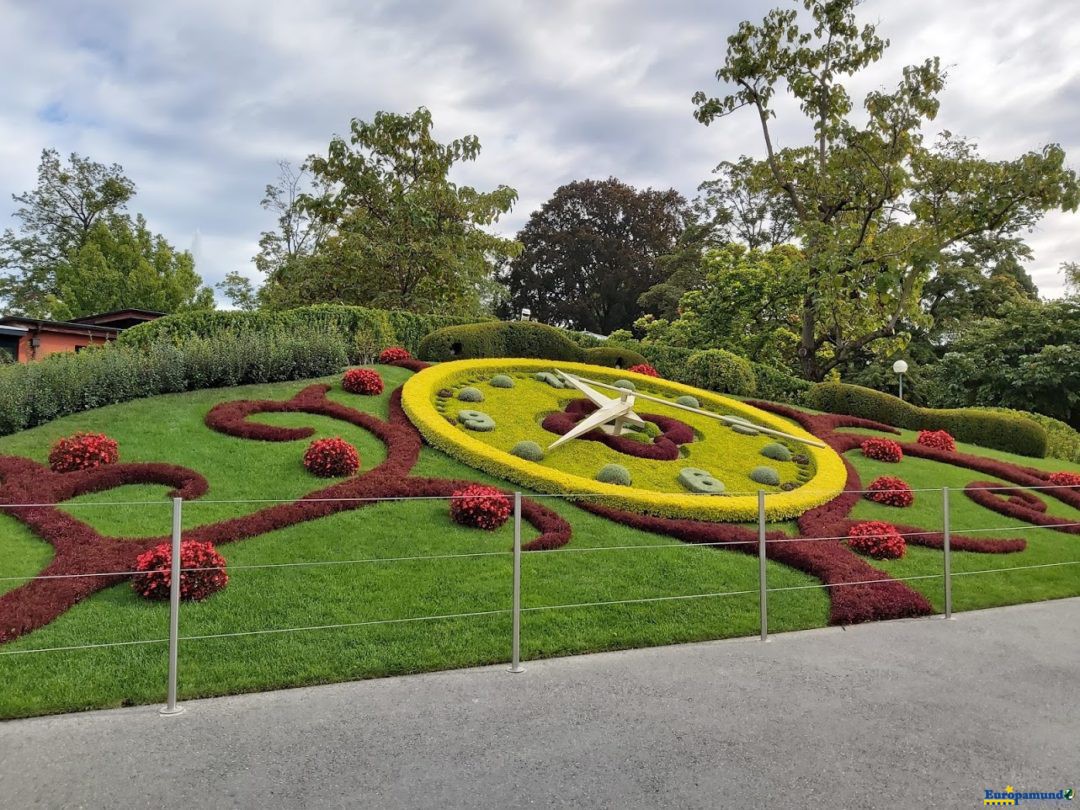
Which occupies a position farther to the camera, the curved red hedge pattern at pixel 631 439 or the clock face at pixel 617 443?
the curved red hedge pattern at pixel 631 439

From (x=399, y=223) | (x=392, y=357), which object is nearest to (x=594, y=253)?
(x=399, y=223)

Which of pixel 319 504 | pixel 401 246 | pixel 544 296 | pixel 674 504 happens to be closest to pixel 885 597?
pixel 674 504

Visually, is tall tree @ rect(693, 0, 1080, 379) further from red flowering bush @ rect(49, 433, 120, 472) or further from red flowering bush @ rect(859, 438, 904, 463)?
red flowering bush @ rect(49, 433, 120, 472)

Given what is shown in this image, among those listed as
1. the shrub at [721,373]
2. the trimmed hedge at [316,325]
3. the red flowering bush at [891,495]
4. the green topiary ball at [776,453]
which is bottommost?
the red flowering bush at [891,495]

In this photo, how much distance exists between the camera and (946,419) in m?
16.6

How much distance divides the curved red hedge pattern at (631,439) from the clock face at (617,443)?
0.8 inches

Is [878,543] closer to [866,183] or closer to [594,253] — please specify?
[866,183]

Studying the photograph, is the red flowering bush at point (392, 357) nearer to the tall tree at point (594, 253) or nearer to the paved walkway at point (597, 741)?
the paved walkway at point (597, 741)

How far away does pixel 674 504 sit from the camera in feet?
27.8

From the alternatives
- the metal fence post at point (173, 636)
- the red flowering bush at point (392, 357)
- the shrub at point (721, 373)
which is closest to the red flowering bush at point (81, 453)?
the metal fence post at point (173, 636)

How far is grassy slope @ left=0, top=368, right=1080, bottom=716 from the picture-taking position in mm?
4520

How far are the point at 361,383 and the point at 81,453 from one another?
4795 mm

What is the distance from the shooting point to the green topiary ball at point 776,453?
11.6 metres

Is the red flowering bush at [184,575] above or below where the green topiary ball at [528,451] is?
below
